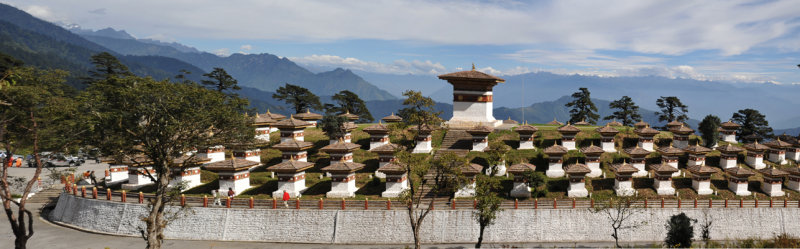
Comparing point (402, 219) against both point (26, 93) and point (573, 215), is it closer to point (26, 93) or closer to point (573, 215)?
point (573, 215)

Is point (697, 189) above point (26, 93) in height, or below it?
below

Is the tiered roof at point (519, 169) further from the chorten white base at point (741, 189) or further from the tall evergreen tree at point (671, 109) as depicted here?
the tall evergreen tree at point (671, 109)

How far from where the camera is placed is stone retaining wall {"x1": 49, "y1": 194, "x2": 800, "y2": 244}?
26.8 metres

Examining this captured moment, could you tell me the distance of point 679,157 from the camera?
3619cm

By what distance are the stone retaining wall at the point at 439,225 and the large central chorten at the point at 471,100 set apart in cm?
1719

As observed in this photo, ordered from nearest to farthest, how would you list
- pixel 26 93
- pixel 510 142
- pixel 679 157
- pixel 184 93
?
pixel 184 93, pixel 26 93, pixel 679 157, pixel 510 142

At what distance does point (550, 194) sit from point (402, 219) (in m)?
11.9

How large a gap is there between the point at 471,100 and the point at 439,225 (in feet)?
64.6

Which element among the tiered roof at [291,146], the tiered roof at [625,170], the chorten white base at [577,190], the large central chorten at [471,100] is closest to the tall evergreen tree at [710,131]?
the tiered roof at [625,170]

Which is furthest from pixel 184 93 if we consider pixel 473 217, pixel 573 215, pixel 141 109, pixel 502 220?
pixel 573 215

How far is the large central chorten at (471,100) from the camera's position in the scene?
43.1 metres

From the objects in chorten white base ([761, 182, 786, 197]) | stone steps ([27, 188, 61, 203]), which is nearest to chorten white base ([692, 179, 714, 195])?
chorten white base ([761, 182, 786, 197])

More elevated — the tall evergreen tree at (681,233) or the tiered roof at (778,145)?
the tiered roof at (778,145)

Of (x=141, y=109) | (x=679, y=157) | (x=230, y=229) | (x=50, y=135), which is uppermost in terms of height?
(x=141, y=109)
